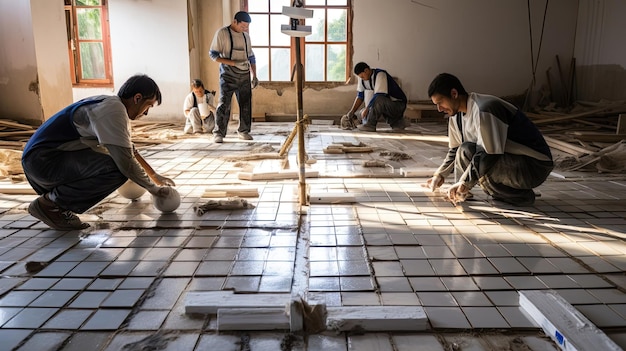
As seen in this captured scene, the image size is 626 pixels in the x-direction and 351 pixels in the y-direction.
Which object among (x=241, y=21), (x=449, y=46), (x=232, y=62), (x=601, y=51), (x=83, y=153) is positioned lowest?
(x=83, y=153)

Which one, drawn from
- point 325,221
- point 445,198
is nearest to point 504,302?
point 325,221

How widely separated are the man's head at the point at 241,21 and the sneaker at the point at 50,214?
173 inches

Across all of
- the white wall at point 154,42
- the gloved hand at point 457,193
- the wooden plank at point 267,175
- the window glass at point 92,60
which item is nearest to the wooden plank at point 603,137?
the gloved hand at point 457,193

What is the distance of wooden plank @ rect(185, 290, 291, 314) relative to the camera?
1963 mm

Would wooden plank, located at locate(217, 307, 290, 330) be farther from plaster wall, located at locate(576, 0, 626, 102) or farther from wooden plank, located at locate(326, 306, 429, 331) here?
plaster wall, located at locate(576, 0, 626, 102)

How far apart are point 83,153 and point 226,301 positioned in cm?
161

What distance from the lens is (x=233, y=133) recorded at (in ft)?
26.9

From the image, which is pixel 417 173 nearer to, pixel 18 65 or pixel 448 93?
pixel 448 93

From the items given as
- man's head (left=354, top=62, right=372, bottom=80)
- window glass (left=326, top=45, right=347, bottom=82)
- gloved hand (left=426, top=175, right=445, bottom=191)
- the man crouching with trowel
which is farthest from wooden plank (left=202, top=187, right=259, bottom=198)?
window glass (left=326, top=45, right=347, bottom=82)

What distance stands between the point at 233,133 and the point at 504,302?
6.63 metres

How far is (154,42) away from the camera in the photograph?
9.56 meters

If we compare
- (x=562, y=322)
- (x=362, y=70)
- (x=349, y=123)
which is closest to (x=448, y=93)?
(x=562, y=322)

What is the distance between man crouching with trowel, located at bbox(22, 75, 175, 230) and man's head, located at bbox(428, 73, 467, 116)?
5.86ft

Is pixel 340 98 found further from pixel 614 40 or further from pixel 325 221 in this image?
pixel 325 221
